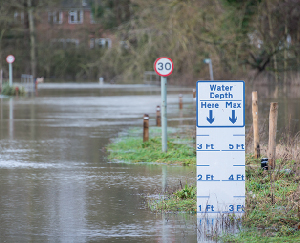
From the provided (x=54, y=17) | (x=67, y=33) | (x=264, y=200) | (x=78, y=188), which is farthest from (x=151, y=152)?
(x=54, y=17)

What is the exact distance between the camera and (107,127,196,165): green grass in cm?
1307

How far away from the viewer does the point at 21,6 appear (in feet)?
227

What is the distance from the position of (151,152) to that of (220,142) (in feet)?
22.8

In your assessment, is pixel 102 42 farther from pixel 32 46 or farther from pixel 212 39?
pixel 212 39

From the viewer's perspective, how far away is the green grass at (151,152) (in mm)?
13070

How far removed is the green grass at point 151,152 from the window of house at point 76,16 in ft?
251

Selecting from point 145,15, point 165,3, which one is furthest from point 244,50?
point 145,15

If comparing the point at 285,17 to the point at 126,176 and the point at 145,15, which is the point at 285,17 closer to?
the point at 145,15

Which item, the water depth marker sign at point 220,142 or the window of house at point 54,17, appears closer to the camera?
the water depth marker sign at point 220,142

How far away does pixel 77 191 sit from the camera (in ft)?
31.7

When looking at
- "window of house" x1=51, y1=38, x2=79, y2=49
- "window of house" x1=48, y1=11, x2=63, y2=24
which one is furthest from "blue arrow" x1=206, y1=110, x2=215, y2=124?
"window of house" x1=48, y1=11, x2=63, y2=24

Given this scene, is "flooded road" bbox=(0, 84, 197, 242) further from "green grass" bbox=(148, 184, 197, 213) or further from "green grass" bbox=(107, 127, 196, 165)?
"green grass" bbox=(107, 127, 196, 165)

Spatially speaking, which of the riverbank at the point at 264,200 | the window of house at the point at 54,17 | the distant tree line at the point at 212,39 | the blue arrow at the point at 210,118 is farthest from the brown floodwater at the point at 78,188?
the window of house at the point at 54,17

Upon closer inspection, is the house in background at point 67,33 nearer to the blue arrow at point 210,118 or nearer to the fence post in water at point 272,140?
the fence post in water at point 272,140
